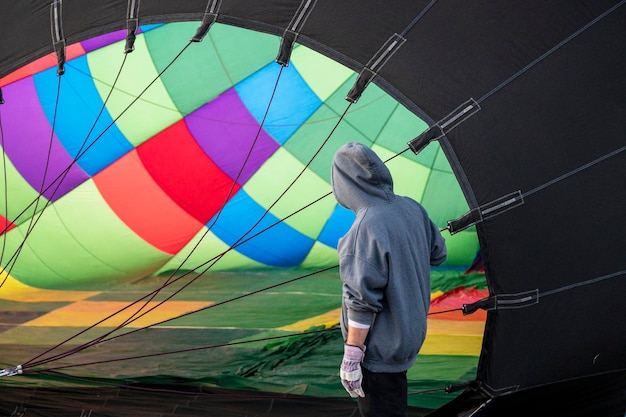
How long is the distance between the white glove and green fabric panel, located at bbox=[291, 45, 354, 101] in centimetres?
325

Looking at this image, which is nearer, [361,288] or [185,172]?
[361,288]

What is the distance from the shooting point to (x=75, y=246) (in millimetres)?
5172

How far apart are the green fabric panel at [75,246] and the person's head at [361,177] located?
127 inches

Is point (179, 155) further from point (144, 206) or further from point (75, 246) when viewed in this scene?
point (75, 246)

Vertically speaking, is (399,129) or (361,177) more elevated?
(399,129)

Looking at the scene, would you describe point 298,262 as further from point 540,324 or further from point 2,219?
point 540,324

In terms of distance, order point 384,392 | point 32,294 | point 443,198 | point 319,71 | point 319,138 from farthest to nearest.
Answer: point 443,198 < point 319,138 < point 319,71 < point 32,294 < point 384,392

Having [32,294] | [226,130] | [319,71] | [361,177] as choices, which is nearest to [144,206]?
[226,130]

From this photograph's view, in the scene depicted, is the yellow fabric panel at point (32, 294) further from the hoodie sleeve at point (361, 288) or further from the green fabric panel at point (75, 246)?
the hoodie sleeve at point (361, 288)

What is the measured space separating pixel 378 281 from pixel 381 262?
0.04 m

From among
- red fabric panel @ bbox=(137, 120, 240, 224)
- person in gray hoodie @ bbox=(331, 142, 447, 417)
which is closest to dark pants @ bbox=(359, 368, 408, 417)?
person in gray hoodie @ bbox=(331, 142, 447, 417)

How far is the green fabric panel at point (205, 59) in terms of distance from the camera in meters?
5.08

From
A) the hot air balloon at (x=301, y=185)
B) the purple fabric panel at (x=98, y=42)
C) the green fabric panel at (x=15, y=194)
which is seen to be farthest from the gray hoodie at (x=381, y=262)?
the green fabric panel at (x=15, y=194)

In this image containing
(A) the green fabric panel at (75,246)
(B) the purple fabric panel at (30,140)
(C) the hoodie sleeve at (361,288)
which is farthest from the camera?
(A) the green fabric panel at (75,246)
